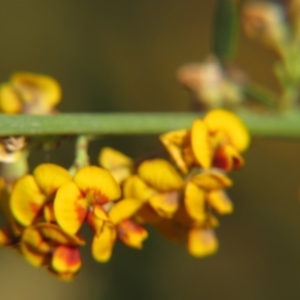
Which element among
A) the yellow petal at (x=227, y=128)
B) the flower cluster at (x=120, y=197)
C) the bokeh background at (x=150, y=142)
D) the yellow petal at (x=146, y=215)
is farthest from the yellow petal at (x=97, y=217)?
the bokeh background at (x=150, y=142)

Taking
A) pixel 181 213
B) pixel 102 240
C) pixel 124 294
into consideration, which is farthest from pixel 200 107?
pixel 124 294

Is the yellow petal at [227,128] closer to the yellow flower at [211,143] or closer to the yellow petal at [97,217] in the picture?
the yellow flower at [211,143]

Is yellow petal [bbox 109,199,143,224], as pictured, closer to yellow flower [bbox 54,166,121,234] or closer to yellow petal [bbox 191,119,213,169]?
yellow flower [bbox 54,166,121,234]

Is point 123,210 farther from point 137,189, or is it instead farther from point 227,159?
point 227,159

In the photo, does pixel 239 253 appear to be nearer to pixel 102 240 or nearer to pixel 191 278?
pixel 191 278

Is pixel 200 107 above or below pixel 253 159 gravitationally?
above

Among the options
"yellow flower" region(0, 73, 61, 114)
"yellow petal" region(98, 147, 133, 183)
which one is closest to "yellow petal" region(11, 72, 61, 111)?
"yellow flower" region(0, 73, 61, 114)
